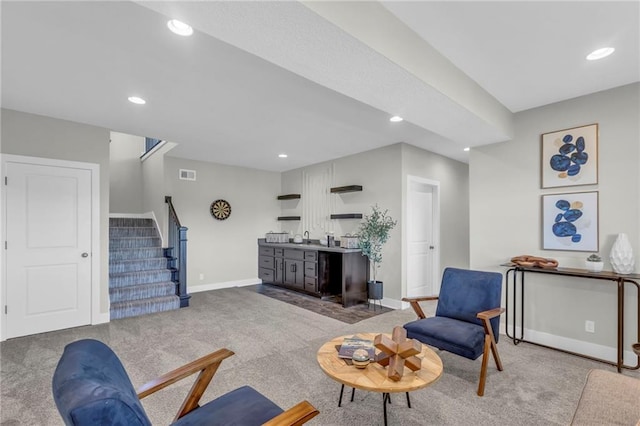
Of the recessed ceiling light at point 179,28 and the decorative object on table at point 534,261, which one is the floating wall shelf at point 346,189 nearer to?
the decorative object on table at point 534,261

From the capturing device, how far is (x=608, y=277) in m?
2.70

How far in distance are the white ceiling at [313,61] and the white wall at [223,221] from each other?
7.41 feet

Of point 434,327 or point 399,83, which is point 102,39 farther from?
point 434,327

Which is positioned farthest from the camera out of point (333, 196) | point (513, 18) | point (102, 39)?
point (333, 196)

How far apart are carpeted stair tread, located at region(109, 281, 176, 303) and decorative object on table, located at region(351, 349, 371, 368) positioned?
407 cm

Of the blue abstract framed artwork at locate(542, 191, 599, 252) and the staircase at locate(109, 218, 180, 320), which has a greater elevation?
the blue abstract framed artwork at locate(542, 191, 599, 252)

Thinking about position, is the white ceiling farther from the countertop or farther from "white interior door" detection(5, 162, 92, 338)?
the countertop

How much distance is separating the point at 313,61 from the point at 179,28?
3.10 ft

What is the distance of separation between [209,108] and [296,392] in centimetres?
303

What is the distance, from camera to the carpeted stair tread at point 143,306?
4320 mm

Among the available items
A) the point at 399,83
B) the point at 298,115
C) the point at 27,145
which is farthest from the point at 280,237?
the point at 399,83

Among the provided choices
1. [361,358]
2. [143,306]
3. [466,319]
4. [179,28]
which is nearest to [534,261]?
[466,319]

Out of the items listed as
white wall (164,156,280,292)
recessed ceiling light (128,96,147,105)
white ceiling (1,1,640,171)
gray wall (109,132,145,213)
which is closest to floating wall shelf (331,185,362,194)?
white ceiling (1,1,640,171)

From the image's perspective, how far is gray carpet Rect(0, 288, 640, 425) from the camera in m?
2.14
